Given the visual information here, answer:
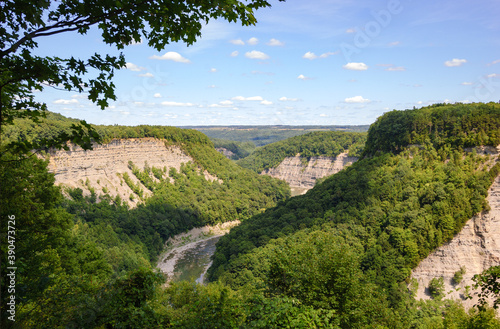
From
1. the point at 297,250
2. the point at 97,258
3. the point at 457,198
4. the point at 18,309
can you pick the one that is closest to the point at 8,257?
the point at 18,309

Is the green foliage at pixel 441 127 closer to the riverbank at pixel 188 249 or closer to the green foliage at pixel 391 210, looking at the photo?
the green foliage at pixel 391 210

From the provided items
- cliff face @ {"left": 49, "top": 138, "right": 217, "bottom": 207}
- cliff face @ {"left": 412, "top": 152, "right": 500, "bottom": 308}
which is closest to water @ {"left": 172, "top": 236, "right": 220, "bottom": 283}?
cliff face @ {"left": 49, "top": 138, "right": 217, "bottom": 207}

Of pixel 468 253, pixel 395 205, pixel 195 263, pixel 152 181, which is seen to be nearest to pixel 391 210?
pixel 395 205

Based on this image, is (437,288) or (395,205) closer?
(437,288)

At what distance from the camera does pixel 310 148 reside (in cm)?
15612

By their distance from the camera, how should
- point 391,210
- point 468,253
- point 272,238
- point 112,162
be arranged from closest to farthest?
point 468,253, point 391,210, point 272,238, point 112,162

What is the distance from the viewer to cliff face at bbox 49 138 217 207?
6400cm

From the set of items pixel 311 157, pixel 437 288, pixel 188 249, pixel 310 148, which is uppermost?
pixel 310 148

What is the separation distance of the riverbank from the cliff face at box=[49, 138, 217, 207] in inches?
561

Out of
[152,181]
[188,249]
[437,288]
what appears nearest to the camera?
[437,288]

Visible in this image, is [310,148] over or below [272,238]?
over

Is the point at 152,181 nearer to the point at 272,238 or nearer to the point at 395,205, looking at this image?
the point at 272,238

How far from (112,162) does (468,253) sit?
235ft

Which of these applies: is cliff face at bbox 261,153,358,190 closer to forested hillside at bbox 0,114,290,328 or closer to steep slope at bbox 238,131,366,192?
steep slope at bbox 238,131,366,192
